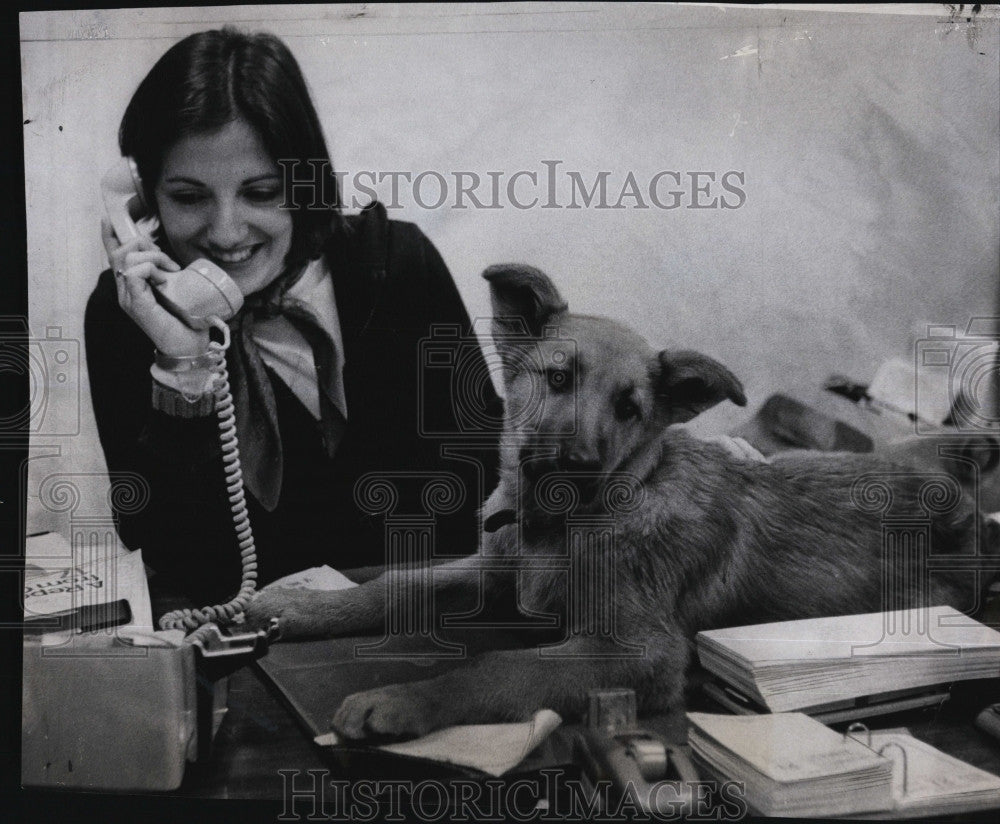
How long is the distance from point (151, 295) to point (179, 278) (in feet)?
0.26

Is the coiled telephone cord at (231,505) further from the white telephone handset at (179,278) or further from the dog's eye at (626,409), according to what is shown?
the dog's eye at (626,409)

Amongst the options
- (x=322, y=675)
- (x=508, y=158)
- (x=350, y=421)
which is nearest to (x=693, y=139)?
(x=508, y=158)

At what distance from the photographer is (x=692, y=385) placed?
2.08 metres

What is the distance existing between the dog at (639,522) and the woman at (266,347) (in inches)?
4.4

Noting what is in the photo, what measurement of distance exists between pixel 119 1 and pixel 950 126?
2.05 metres

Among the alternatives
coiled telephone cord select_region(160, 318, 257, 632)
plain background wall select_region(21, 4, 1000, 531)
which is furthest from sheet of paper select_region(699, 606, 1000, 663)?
coiled telephone cord select_region(160, 318, 257, 632)

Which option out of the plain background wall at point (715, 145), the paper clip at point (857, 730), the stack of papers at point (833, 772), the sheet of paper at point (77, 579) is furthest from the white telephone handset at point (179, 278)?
the paper clip at point (857, 730)

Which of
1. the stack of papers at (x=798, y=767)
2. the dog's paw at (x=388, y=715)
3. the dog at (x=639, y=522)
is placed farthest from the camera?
the dog at (x=639, y=522)

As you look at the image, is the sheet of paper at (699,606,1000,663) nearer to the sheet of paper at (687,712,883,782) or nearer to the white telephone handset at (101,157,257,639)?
the sheet of paper at (687,712,883,782)

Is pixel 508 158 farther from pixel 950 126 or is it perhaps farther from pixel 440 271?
pixel 950 126

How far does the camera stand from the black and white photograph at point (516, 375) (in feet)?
6.70

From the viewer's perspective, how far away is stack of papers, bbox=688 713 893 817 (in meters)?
1.85

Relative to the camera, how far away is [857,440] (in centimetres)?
210

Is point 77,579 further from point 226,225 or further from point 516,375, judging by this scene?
point 516,375
